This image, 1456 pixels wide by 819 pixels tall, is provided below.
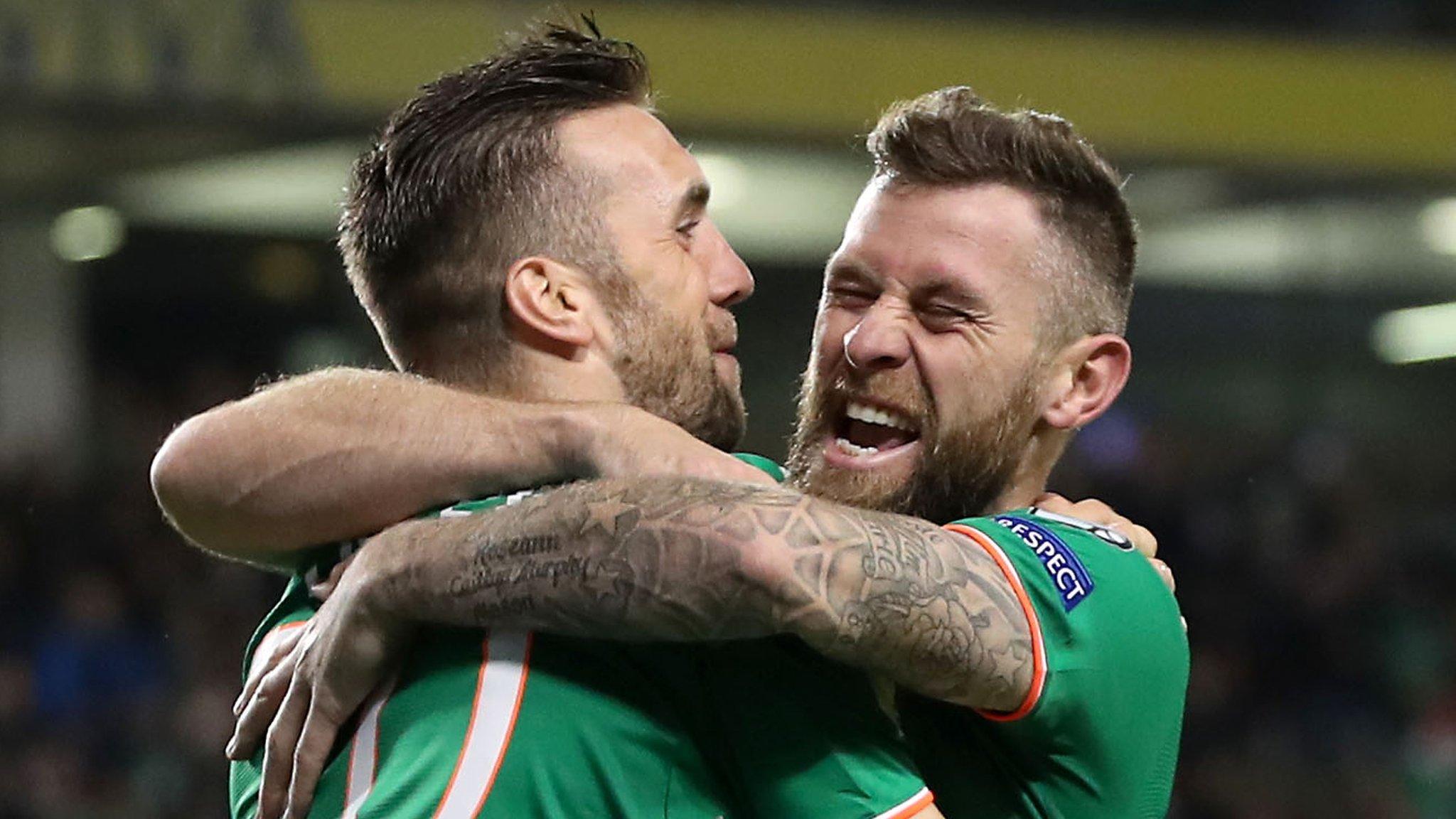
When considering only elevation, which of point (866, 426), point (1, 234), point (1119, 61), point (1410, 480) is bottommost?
point (1410, 480)

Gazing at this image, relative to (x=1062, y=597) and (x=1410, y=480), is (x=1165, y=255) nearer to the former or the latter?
(x=1410, y=480)

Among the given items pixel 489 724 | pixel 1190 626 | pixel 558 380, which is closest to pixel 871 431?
pixel 558 380

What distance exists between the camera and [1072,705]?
7.86ft

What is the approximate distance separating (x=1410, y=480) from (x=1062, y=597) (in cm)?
1209

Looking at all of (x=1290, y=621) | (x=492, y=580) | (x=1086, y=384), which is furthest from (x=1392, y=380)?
(x=492, y=580)

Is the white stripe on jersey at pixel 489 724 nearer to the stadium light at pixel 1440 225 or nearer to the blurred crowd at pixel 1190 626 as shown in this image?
the blurred crowd at pixel 1190 626

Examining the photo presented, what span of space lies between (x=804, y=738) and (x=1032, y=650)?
28 cm

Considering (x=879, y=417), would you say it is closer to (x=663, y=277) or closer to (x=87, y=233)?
(x=663, y=277)

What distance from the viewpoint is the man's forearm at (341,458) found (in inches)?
98.1

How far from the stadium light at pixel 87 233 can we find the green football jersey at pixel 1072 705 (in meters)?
10.9

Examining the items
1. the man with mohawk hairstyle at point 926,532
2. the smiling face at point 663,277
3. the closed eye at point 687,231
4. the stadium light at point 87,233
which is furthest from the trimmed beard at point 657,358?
the stadium light at point 87,233

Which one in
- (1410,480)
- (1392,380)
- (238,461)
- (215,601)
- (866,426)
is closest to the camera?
(238,461)

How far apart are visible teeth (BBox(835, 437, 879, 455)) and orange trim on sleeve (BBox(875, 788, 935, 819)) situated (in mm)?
736

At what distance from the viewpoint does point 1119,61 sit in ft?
40.7
